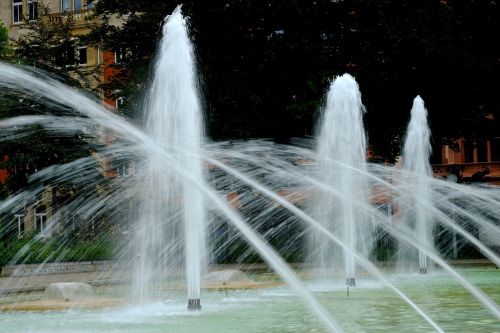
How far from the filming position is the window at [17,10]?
5616 centimetres

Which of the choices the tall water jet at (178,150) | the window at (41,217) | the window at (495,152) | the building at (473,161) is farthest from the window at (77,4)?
the tall water jet at (178,150)

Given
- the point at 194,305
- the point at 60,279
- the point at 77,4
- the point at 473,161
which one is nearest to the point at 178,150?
the point at 194,305

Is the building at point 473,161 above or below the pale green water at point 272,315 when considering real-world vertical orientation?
above

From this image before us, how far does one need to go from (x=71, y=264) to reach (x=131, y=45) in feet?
23.8

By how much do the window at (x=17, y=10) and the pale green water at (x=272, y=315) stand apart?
43.4 metres

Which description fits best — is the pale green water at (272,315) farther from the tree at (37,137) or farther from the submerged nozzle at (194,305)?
the tree at (37,137)

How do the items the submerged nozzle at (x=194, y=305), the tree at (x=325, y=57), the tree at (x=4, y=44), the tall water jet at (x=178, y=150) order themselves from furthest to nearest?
the tree at (x=4, y=44)
the tree at (x=325, y=57)
the submerged nozzle at (x=194, y=305)
the tall water jet at (x=178, y=150)

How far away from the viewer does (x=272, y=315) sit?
11805mm

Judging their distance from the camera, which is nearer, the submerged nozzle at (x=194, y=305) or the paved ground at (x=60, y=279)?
the submerged nozzle at (x=194, y=305)

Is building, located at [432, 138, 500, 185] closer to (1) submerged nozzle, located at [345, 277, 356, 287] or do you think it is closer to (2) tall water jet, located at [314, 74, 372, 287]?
(2) tall water jet, located at [314, 74, 372, 287]

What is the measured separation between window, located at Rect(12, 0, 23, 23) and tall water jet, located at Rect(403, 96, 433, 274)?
32.9 metres

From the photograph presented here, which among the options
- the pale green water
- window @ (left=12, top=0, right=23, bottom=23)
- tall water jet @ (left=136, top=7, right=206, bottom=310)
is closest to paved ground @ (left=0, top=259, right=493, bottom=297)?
the pale green water

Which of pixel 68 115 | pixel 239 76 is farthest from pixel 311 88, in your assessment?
pixel 68 115

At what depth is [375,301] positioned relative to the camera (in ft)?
45.5
